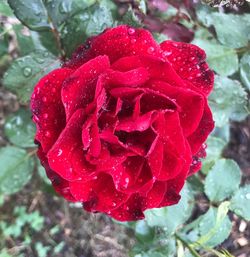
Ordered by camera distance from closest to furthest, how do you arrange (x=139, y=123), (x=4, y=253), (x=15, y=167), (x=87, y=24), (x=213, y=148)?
1. (x=139, y=123)
2. (x=87, y=24)
3. (x=15, y=167)
4. (x=213, y=148)
5. (x=4, y=253)

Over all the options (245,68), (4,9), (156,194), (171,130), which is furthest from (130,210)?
(4,9)

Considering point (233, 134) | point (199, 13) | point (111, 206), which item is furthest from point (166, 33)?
point (233, 134)

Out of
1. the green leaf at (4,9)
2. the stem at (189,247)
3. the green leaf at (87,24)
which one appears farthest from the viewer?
the green leaf at (4,9)

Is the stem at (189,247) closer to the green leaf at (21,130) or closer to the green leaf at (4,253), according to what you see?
the green leaf at (21,130)

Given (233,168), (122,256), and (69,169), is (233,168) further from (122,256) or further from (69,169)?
(122,256)

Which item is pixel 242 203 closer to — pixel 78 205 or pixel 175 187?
pixel 175 187

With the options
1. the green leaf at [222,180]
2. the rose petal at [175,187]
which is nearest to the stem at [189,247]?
the green leaf at [222,180]
